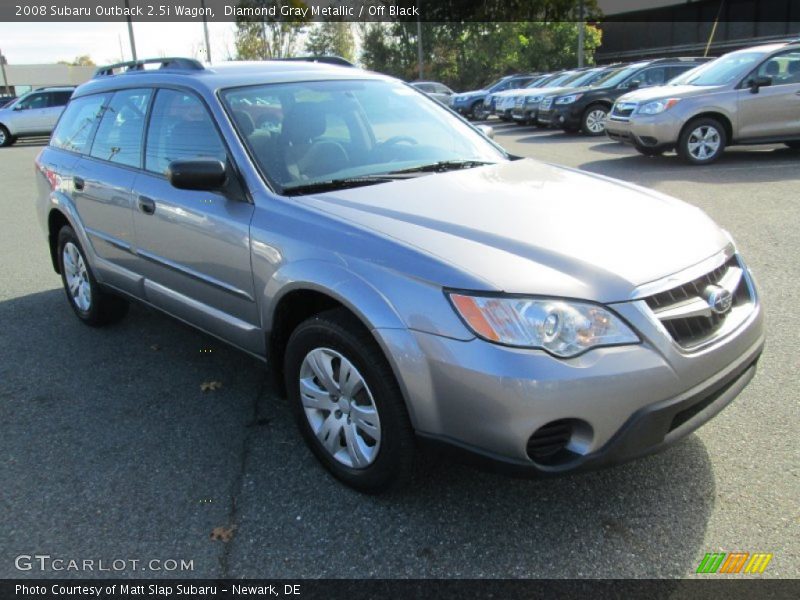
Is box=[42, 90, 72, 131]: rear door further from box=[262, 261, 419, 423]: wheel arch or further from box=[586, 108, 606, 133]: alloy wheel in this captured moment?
box=[262, 261, 419, 423]: wheel arch

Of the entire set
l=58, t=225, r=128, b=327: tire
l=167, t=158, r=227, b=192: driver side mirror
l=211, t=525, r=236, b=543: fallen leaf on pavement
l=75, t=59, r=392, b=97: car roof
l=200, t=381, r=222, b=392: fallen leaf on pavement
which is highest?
l=75, t=59, r=392, b=97: car roof

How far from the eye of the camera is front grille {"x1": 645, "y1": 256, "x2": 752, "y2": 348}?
2467mm

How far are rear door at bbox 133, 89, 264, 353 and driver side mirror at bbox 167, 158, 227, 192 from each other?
15cm

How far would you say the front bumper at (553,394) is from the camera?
7.54 ft

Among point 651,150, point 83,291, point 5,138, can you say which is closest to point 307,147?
point 83,291

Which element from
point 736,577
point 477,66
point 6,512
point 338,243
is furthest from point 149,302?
point 477,66

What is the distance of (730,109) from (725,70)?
35.9 inches

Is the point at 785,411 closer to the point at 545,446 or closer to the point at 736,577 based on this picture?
the point at 736,577

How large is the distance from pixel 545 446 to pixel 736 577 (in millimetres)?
790

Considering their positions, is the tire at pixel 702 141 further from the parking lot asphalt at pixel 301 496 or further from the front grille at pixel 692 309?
the front grille at pixel 692 309

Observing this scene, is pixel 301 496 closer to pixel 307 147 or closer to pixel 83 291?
pixel 307 147

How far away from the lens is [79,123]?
4.99 meters

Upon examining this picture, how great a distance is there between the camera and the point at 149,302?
4.23m

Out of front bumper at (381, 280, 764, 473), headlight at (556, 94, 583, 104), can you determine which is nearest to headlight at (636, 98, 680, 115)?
headlight at (556, 94, 583, 104)
